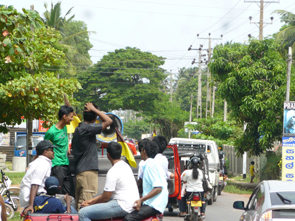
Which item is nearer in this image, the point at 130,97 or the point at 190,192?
the point at 190,192

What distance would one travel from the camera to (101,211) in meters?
5.07

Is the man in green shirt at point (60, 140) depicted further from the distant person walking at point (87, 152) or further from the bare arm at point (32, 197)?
the bare arm at point (32, 197)

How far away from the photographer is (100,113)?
5.96m

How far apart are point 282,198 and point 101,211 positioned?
2.21 meters

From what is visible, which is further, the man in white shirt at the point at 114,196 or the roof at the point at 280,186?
the roof at the point at 280,186

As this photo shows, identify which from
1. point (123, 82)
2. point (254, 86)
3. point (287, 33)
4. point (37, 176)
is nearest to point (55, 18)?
point (123, 82)

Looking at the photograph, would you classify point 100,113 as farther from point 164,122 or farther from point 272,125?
point 164,122

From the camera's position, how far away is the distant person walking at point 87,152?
19.5 ft

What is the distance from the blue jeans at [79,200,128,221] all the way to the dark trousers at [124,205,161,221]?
0.41 feet

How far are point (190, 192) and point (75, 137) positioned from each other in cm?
555

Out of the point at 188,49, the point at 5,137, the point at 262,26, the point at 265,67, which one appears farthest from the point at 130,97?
the point at 265,67

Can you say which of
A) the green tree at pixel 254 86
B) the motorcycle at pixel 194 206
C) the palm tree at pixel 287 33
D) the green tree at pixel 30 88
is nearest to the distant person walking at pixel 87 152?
the green tree at pixel 30 88

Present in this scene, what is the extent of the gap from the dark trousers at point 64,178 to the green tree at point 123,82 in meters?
40.3

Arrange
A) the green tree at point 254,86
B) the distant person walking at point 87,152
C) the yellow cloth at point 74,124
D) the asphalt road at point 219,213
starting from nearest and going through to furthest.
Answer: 1. the distant person walking at point 87,152
2. the yellow cloth at point 74,124
3. the asphalt road at point 219,213
4. the green tree at point 254,86
